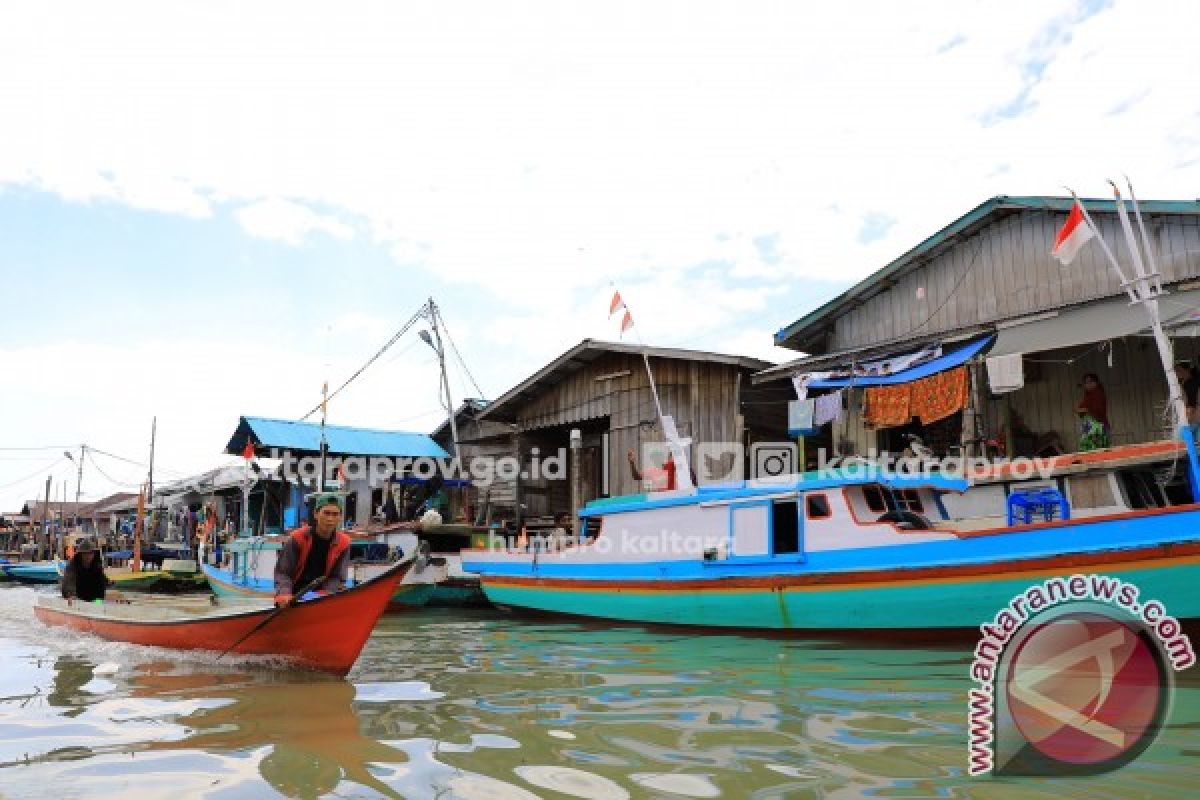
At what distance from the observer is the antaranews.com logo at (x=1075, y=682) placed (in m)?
4.79

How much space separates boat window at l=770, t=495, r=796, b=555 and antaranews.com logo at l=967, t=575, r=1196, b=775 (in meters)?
3.18

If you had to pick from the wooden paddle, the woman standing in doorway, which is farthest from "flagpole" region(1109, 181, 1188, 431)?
the wooden paddle

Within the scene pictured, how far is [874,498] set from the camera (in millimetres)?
10883

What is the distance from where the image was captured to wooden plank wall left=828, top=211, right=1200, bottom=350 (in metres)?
12.6

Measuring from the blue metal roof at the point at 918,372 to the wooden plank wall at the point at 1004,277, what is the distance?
0.79 m

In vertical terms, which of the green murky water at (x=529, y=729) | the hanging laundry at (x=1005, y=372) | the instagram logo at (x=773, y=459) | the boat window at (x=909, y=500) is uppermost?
the hanging laundry at (x=1005, y=372)

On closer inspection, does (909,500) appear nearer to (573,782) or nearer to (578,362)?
(573,782)

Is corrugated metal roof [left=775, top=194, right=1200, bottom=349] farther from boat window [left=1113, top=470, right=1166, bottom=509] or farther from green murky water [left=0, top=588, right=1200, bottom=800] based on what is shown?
green murky water [left=0, top=588, right=1200, bottom=800]

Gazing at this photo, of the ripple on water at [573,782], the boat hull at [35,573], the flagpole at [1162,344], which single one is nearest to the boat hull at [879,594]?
the flagpole at [1162,344]

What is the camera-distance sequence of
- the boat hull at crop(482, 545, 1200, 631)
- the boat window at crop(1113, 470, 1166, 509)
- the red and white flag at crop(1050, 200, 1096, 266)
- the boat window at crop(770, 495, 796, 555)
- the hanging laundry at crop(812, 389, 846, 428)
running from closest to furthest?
the boat hull at crop(482, 545, 1200, 631) < the red and white flag at crop(1050, 200, 1096, 266) < the boat window at crop(1113, 470, 1166, 509) < the boat window at crop(770, 495, 796, 555) < the hanging laundry at crop(812, 389, 846, 428)

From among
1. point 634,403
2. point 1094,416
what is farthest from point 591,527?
point 1094,416

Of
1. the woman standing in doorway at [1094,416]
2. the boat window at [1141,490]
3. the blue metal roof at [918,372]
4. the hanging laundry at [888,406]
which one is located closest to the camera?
the boat window at [1141,490]

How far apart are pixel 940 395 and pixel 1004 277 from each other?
2600 millimetres

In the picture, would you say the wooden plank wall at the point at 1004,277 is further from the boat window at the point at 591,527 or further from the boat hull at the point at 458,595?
the boat hull at the point at 458,595
